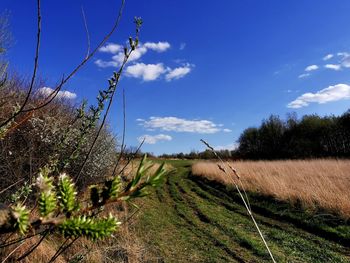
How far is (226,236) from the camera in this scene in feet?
31.0

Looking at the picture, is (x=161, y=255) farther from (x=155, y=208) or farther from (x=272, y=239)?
(x=155, y=208)

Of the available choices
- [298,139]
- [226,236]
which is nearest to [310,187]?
[226,236]

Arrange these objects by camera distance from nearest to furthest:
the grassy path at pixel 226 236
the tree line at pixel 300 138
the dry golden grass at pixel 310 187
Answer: the grassy path at pixel 226 236 → the dry golden grass at pixel 310 187 → the tree line at pixel 300 138

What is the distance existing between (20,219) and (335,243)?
9421mm

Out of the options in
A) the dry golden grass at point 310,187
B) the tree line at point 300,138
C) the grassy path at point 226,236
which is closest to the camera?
the grassy path at point 226,236

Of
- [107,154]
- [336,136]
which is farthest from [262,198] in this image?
[336,136]

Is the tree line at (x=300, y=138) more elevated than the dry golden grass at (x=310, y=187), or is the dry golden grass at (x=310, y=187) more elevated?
the tree line at (x=300, y=138)

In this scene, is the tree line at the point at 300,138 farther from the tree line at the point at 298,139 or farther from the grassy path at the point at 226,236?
the grassy path at the point at 226,236

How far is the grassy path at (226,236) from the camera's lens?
303 inches


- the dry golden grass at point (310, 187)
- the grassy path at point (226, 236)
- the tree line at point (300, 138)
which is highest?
the tree line at point (300, 138)

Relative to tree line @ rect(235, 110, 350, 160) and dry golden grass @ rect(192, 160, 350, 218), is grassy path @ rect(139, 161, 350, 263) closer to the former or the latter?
dry golden grass @ rect(192, 160, 350, 218)

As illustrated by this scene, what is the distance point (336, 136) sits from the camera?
48188mm

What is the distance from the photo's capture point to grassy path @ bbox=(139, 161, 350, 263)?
25.3 ft

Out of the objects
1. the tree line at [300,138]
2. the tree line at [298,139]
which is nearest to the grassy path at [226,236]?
the tree line at [298,139]
